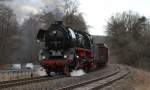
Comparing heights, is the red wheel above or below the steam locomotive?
below

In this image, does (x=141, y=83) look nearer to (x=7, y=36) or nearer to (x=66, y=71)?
(x=66, y=71)

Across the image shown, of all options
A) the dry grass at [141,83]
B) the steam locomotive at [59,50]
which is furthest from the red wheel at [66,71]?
the dry grass at [141,83]

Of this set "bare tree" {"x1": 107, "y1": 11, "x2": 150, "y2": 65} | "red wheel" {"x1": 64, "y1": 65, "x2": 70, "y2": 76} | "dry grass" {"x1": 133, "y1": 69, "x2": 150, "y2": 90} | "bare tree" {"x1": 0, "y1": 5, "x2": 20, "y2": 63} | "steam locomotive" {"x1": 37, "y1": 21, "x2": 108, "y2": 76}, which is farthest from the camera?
"bare tree" {"x1": 107, "y1": 11, "x2": 150, "y2": 65}

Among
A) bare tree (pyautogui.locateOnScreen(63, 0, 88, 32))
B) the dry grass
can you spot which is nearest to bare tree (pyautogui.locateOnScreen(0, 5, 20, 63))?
bare tree (pyautogui.locateOnScreen(63, 0, 88, 32))

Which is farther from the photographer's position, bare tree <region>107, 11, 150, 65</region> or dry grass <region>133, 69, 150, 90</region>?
bare tree <region>107, 11, 150, 65</region>

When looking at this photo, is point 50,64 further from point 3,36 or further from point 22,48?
point 22,48

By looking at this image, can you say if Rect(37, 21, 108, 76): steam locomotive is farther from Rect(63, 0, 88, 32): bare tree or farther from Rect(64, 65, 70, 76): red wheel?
Rect(63, 0, 88, 32): bare tree

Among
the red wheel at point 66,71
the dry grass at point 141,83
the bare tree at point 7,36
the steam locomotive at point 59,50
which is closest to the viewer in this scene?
the dry grass at point 141,83

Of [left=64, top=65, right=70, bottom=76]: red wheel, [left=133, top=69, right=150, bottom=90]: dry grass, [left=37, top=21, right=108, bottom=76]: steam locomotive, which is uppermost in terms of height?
[left=37, top=21, right=108, bottom=76]: steam locomotive

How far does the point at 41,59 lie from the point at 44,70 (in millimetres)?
1600

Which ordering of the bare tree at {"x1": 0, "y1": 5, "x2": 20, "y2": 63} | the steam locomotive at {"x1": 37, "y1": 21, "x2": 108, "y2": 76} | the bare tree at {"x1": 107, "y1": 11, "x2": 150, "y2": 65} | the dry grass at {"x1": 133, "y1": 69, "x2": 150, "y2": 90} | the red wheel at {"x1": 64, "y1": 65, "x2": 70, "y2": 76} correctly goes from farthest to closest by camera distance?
the bare tree at {"x1": 107, "y1": 11, "x2": 150, "y2": 65} < the bare tree at {"x1": 0, "y1": 5, "x2": 20, "y2": 63} < the red wheel at {"x1": 64, "y1": 65, "x2": 70, "y2": 76} < the steam locomotive at {"x1": 37, "y1": 21, "x2": 108, "y2": 76} < the dry grass at {"x1": 133, "y1": 69, "x2": 150, "y2": 90}

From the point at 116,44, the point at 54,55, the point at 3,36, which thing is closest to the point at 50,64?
the point at 54,55

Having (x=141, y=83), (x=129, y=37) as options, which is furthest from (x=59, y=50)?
(x=129, y=37)

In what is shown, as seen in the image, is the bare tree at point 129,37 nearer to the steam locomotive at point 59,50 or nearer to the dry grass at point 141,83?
the dry grass at point 141,83
